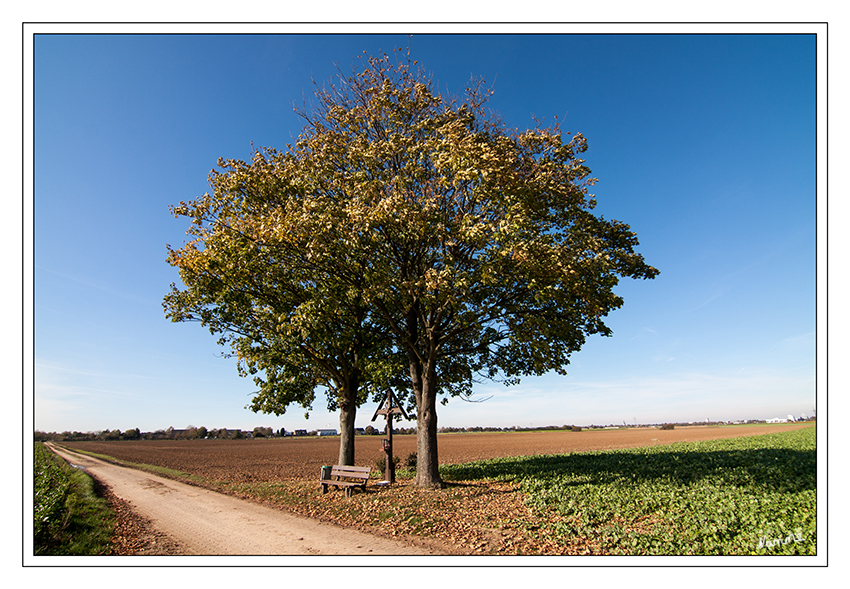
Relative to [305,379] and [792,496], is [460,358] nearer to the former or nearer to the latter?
[305,379]

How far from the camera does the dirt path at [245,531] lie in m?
8.19

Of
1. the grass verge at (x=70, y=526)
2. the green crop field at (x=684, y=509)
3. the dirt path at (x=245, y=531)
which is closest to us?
the green crop field at (x=684, y=509)

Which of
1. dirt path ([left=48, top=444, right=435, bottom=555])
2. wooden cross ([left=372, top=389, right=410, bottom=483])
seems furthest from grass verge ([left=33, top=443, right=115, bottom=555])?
wooden cross ([left=372, top=389, right=410, bottom=483])

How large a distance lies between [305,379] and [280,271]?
703 cm

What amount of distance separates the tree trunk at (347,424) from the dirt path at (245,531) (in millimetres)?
4880

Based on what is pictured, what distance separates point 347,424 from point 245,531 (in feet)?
29.3

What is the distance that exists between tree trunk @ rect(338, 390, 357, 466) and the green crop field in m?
7.43

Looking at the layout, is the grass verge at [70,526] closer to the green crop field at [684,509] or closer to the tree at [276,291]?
the tree at [276,291]

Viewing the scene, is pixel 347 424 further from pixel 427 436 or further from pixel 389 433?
pixel 427 436

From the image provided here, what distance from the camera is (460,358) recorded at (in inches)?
720

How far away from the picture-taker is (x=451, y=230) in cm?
1270

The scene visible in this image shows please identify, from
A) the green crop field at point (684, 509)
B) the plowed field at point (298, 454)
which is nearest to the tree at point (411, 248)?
the green crop field at point (684, 509)
